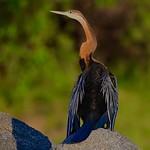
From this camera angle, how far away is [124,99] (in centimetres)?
1498

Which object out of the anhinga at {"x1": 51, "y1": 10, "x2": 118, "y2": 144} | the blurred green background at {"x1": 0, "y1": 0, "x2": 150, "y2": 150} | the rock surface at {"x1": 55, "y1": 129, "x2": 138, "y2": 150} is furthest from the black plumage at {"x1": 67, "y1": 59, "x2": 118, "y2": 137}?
the blurred green background at {"x1": 0, "y1": 0, "x2": 150, "y2": 150}

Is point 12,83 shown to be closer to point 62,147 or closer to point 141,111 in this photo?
point 141,111

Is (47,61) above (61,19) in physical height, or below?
below

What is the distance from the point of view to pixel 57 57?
50.6ft

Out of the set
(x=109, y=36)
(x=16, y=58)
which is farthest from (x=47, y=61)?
(x=109, y=36)

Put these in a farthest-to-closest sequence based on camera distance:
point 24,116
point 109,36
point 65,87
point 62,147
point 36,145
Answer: point 109,36 < point 65,87 < point 24,116 < point 36,145 < point 62,147

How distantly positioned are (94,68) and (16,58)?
7.53 metres

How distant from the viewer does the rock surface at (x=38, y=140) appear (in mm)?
6781

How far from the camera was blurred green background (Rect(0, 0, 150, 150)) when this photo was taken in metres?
14.2

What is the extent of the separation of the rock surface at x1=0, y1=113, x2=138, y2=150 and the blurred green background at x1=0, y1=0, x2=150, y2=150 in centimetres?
571

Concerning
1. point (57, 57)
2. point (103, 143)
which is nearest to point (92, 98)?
point (103, 143)

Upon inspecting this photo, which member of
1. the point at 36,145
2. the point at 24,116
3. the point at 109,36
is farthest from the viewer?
the point at 109,36

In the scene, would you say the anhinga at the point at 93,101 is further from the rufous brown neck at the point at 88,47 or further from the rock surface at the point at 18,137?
the rock surface at the point at 18,137

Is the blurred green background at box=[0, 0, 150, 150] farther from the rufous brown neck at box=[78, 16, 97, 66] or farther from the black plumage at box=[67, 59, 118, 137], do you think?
the black plumage at box=[67, 59, 118, 137]
